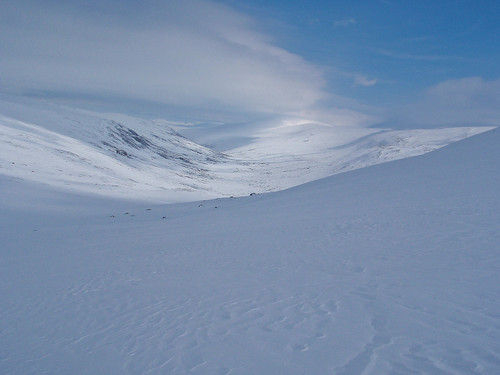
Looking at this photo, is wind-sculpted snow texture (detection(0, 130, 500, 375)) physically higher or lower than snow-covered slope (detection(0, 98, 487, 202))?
lower

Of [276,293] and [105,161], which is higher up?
[105,161]

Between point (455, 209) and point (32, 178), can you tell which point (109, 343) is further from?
point (32, 178)

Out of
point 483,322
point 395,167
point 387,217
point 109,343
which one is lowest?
point 109,343

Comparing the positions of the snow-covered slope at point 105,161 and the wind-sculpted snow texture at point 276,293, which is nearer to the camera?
the wind-sculpted snow texture at point 276,293

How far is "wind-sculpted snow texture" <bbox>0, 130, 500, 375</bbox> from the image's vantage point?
3891 millimetres

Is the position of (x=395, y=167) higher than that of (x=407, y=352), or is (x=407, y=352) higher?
(x=395, y=167)

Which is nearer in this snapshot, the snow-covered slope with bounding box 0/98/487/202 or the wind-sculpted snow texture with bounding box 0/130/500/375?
the wind-sculpted snow texture with bounding box 0/130/500/375

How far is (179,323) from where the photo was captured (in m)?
5.08

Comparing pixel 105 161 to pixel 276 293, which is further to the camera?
pixel 105 161

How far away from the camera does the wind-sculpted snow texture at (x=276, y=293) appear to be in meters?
3.89

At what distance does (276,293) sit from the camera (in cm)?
584

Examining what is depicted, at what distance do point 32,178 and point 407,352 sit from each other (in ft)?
87.9

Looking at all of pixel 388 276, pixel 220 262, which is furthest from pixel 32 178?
pixel 388 276

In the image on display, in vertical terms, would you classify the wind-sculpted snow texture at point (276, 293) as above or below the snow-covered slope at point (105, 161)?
below
